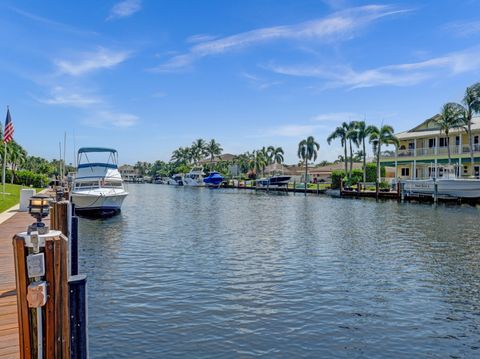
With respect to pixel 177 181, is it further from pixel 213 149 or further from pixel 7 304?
pixel 7 304

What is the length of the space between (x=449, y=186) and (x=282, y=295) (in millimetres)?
40884

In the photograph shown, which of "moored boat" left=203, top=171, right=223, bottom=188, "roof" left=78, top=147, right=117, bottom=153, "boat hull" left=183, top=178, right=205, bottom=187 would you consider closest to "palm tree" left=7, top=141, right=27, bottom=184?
"roof" left=78, top=147, right=117, bottom=153

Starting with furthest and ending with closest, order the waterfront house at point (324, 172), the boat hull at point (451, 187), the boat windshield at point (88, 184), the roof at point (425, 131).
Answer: the waterfront house at point (324, 172) → the roof at point (425, 131) → the boat hull at point (451, 187) → the boat windshield at point (88, 184)

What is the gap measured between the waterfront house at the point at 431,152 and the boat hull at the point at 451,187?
317 cm

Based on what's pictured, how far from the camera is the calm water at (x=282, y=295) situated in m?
8.52

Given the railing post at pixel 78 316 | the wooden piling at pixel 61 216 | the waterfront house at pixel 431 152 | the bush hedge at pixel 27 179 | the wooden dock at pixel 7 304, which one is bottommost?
the wooden dock at pixel 7 304

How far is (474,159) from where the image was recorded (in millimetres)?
53000

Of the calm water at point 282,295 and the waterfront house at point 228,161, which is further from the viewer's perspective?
the waterfront house at point 228,161

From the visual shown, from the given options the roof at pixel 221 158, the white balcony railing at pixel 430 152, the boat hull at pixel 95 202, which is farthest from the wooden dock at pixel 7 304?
the roof at pixel 221 158

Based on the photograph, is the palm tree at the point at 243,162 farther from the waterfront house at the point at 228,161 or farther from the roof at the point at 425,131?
the roof at the point at 425,131

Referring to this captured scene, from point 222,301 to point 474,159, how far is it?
51.6 meters

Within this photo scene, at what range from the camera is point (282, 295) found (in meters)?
11.6

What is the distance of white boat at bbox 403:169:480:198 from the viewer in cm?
4444

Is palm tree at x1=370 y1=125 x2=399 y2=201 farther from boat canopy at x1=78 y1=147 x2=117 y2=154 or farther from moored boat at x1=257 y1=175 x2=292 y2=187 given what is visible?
boat canopy at x1=78 y1=147 x2=117 y2=154
